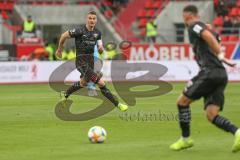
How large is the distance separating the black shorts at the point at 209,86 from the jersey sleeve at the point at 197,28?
0.64 m

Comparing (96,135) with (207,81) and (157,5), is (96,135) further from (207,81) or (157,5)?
(157,5)

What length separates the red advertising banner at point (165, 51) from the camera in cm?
3653

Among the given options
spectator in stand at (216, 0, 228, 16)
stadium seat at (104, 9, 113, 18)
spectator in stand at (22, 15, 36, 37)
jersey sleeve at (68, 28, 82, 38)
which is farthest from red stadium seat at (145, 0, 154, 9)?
jersey sleeve at (68, 28, 82, 38)

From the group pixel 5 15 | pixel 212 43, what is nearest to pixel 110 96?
pixel 212 43

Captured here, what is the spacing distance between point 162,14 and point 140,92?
17.0 metres

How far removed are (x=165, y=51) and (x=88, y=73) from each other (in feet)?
62.8

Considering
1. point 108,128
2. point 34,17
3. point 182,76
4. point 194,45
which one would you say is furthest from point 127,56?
point 194,45

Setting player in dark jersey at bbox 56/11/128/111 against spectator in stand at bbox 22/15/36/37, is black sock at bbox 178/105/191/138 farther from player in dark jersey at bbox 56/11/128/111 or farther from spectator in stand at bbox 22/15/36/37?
spectator in stand at bbox 22/15/36/37

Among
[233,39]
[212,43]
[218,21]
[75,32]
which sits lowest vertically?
[233,39]

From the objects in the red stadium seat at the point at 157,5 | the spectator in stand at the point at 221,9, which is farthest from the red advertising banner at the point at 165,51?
the red stadium seat at the point at 157,5

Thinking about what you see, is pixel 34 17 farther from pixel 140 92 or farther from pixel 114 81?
pixel 140 92

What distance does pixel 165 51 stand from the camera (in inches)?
1447

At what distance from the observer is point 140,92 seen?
24828mm

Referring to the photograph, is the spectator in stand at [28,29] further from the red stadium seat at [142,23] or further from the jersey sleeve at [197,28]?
the jersey sleeve at [197,28]
